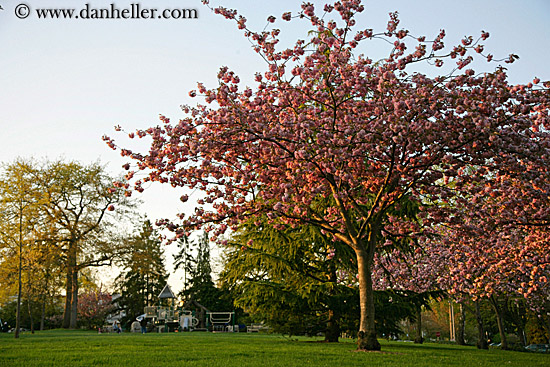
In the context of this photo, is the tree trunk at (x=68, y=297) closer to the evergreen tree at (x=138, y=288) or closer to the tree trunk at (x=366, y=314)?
the evergreen tree at (x=138, y=288)

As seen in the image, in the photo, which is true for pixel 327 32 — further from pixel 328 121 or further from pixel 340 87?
pixel 328 121

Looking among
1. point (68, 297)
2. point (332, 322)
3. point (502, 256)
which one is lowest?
point (332, 322)

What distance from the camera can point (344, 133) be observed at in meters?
9.41

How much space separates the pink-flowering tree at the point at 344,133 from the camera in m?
9.36

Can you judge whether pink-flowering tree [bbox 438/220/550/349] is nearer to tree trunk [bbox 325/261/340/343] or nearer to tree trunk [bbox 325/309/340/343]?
tree trunk [bbox 325/261/340/343]

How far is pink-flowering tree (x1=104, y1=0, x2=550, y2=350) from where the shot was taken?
9359 millimetres

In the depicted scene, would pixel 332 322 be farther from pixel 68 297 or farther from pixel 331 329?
pixel 68 297

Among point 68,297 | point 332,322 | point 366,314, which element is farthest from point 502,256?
point 68,297

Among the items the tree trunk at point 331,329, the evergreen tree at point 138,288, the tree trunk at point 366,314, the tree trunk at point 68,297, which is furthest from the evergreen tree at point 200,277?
the tree trunk at point 366,314

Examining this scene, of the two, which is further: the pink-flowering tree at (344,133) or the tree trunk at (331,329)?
the tree trunk at (331,329)

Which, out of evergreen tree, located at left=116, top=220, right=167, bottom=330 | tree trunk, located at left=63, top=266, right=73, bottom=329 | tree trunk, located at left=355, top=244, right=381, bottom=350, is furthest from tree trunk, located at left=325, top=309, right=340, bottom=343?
evergreen tree, located at left=116, top=220, right=167, bottom=330

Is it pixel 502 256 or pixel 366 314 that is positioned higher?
pixel 502 256

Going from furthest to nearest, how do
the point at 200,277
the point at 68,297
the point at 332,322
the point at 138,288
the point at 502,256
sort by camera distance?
the point at 200,277 → the point at 138,288 → the point at 68,297 → the point at 332,322 → the point at 502,256

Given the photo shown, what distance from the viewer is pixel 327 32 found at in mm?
10797
